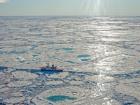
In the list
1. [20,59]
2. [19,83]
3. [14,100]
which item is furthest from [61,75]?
[20,59]

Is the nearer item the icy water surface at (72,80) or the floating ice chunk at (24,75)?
the icy water surface at (72,80)

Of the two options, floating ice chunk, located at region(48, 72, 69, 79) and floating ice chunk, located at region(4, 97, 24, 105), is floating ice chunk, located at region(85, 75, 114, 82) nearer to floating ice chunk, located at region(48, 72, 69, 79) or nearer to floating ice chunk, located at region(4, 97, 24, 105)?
floating ice chunk, located at region(48, 72, 69, 79)

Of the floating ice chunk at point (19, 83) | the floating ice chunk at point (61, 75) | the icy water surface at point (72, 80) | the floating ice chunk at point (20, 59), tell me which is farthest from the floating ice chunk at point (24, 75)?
the floating ice chunk at point (20, 59)

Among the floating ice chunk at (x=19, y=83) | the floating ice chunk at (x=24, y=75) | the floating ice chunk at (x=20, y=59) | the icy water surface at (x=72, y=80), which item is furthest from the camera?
the floating ice chunk at (x=20, y=59)

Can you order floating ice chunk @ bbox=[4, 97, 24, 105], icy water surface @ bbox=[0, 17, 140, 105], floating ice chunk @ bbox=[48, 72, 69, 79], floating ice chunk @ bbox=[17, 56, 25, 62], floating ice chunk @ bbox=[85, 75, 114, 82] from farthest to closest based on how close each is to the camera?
floating ice chunk @ bbox=[17, 56, 25, 62] → floating ice chunk @ bbox=[48, 72, 69, 79] → floating ice chunk @ bbox=[85, 75, 114, 82] → icy water surface @ bbox=[0, 17, 140, 105] → floating ice chunk @ bbox=[4, 97, 24, 105]

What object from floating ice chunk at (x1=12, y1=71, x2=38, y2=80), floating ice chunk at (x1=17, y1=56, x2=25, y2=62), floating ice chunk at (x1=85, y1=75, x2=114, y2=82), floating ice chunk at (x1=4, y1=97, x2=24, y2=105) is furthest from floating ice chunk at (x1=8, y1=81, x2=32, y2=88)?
floating ice chunk at (x1=17, y1=56, x2=25, y2=62)

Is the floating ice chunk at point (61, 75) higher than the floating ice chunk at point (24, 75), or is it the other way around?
the floating ice chunk at point (24, 75)

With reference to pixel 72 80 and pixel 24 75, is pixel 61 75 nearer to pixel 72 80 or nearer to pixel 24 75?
Result: pixel 72 80

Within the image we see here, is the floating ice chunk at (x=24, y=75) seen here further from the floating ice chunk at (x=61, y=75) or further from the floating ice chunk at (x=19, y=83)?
the floating ice chunk at (x=61, y=75)

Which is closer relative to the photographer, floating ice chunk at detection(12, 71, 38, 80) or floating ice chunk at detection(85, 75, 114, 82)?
floating ice chunk at detection(85, 75, 114, 82)

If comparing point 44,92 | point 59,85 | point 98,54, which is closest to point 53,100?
point 44,92

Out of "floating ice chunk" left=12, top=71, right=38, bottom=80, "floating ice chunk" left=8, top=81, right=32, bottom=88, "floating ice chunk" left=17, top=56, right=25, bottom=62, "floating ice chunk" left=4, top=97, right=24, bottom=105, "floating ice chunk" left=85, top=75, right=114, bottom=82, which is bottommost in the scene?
"floating ice chunk" left=4, top=97, right=24, bottom=105
